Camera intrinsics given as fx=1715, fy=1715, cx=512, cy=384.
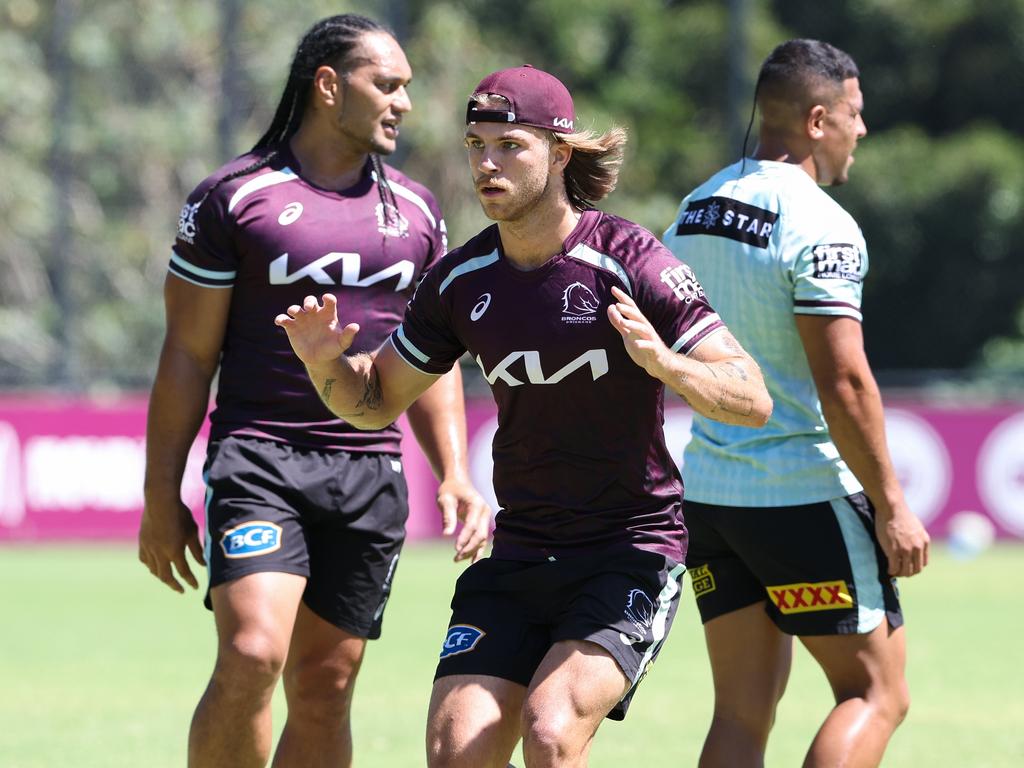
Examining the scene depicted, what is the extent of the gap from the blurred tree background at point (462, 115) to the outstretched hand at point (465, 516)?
15.6m

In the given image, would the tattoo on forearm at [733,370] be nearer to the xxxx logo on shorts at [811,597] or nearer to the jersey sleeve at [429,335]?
the jersey sleeve at [429,335]

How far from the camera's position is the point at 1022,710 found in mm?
9008

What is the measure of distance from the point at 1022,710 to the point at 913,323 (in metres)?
22.8

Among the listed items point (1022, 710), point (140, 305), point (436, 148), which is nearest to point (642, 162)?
point (436, 148)

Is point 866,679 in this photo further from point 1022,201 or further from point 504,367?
point 1022,201

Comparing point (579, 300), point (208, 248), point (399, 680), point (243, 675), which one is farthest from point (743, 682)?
A: point (399, 680)

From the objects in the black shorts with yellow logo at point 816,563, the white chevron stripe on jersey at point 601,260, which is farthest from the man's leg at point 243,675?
the white chevron stripe on jersey at point 601,260

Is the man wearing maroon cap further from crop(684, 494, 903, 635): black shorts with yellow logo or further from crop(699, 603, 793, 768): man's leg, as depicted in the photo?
crop(699, 603, 793, 768): man's leg

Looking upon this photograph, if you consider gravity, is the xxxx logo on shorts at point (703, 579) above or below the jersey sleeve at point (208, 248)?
below

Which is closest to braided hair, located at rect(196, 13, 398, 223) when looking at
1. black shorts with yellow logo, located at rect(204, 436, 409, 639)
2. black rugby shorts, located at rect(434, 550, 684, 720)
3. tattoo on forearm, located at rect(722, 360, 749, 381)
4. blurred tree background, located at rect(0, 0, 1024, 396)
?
black shorts with yellow logo, located at rect(204, 436, 409, 639)

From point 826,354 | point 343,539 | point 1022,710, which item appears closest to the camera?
point 826,354

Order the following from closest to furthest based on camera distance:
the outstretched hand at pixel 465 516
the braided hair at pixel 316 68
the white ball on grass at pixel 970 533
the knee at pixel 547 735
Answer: the knee at pixel 547 735 → the outstretched hand at pixel 465 516 → the braided hair at pixel 316 68 → the white ball on grass at pixel 970 533

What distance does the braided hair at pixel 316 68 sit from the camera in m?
6.30

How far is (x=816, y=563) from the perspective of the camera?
553 centimetres
